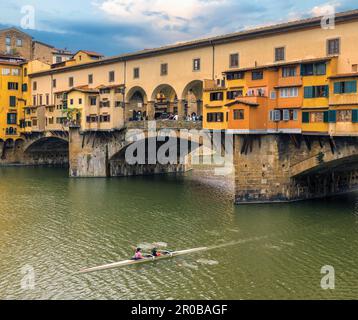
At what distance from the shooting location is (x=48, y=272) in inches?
1061

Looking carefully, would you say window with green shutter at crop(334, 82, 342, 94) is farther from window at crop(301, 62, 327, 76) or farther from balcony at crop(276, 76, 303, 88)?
balcony at crop(276, 76, 303, 88)

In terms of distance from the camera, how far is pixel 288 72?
43500 millimetres

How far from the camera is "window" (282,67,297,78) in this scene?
43000 millimetres

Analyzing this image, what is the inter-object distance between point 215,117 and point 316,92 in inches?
476

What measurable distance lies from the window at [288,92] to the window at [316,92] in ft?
3.26

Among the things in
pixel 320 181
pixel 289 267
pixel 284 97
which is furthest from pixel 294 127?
pixel 289 267

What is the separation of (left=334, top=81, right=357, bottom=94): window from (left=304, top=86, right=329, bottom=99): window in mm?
1026

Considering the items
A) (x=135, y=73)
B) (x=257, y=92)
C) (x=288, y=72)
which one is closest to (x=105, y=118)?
(x=135, y=73)

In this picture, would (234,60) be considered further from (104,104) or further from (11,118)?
(11,118)

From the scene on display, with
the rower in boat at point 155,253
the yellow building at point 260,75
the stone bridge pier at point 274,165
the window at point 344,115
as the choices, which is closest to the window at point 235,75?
the yellow building at point 260,75

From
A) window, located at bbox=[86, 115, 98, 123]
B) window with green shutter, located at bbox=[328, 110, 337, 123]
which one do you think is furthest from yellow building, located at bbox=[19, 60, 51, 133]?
window with green shutter, located at bbox=[328, 110, 337, 123]

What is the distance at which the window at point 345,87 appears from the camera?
38938 millimetres

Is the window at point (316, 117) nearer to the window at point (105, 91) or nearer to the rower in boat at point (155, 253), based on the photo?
the rower in boat at point (155, 253)
